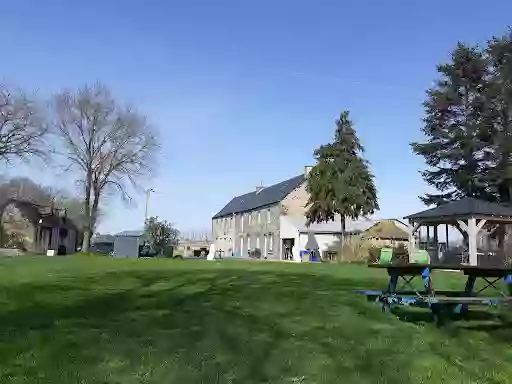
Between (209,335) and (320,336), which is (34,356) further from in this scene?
(320,336)

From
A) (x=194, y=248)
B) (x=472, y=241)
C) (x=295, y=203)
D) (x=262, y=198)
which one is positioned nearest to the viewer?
(x=472, y=241)

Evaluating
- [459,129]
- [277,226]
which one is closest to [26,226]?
[277,226]

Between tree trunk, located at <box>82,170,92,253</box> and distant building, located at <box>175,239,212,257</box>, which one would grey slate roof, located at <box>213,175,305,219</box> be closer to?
distant building, located at <box>175,239,212,257</box>

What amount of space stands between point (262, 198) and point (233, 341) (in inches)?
2252

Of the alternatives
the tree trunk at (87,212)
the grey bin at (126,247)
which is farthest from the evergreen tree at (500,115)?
the tree trunk at (87,212)

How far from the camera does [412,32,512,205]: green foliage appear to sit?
37844 mm

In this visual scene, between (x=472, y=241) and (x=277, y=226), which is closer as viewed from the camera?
(x=472, y=241)

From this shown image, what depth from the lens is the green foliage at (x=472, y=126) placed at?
1490 inches

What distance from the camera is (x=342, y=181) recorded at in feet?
134

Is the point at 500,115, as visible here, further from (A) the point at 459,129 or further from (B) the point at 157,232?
(B) the point at 157,232

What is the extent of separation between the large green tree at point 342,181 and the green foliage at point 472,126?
18.1 feet

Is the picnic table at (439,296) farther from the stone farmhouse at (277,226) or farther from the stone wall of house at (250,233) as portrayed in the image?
the stone wall of house at (250,233)

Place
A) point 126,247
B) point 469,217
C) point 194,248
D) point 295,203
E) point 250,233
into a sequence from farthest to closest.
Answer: point 194,248 → point 250,233 → point 295,203 → point 126,247 → point 469,217

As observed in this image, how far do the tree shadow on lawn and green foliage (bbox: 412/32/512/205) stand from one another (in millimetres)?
32563
